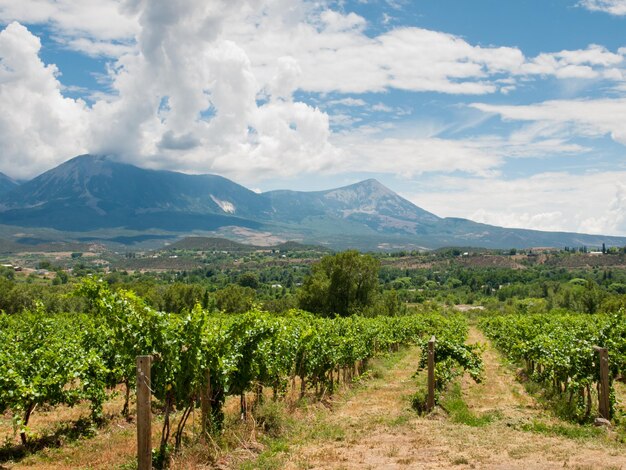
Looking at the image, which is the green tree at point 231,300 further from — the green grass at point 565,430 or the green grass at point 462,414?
the green grass at point 565,430

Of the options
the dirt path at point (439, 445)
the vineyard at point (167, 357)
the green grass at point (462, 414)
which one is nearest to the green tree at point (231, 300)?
the vineyard at point (167, 357)

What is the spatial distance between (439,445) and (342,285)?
45.6 m

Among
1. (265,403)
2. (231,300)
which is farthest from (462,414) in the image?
(231,300)

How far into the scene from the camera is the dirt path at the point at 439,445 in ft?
30.1

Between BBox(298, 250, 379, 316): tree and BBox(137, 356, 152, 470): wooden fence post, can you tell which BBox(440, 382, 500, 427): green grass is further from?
BBox(298, 250, 379, 316): tree

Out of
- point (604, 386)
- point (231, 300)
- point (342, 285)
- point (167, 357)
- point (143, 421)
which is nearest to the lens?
point (143, 421)

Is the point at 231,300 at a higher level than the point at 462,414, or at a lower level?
lower

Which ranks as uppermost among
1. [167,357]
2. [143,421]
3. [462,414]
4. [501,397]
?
[167,357]

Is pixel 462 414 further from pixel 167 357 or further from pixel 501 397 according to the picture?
pixel 167 357

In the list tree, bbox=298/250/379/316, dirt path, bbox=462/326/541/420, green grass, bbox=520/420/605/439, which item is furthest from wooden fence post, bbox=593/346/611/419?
tree, bbox=298/250/379/316

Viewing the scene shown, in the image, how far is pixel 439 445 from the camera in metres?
10.4

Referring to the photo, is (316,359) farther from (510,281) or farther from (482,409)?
(510,281)

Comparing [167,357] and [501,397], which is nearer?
[167,357]

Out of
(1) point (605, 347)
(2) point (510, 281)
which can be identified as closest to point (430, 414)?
(1) point (605, 347)
